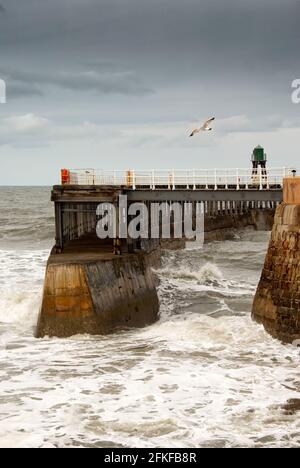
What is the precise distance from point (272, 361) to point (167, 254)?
25399mm

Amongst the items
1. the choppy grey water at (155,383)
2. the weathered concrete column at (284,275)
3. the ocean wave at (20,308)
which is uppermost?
the weathered concrete column at (284,275)

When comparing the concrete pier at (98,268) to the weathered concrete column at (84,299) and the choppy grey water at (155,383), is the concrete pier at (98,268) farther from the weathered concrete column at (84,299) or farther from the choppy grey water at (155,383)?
the choppy grey water at (155,383)

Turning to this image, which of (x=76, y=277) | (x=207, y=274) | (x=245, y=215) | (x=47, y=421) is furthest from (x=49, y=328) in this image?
(x=245, y=215)

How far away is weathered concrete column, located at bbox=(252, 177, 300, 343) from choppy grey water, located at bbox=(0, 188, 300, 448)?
552mm

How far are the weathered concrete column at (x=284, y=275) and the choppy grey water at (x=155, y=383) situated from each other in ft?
1.81

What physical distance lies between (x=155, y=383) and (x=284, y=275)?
570 cm

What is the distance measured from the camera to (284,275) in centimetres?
2009

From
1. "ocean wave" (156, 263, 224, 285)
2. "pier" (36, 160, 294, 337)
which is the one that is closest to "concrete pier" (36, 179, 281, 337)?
"pier" (36, 160, 294, 337)

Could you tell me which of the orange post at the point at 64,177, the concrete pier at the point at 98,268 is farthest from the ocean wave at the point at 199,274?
the orange post at the point at 64,177

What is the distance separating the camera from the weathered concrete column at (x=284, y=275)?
19.8 metres

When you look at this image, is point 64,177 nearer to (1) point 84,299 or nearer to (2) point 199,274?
(1) point 84,299

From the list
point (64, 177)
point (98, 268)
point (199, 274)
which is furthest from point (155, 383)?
point (199, 274)

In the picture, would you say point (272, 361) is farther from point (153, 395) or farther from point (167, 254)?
point (167, 254)

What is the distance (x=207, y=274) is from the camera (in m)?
36.3
